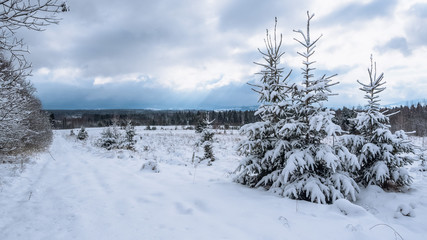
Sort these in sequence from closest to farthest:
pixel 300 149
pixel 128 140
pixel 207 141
Result: pixel 300 149 → pixel 207 141 → pixel 128 140

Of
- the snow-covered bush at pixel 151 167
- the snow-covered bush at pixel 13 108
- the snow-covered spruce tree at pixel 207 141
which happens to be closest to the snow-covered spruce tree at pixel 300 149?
the snow-covered bush at pixel 151 167

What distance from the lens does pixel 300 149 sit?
16.8 ft

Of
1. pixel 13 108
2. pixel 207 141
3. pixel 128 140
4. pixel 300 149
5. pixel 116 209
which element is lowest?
pixel 128 140

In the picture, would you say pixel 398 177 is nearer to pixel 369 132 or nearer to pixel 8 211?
pixel 369 132

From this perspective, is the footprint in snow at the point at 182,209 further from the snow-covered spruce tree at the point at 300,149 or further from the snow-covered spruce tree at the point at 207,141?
the snow-covered spruce tree at the point at 207,141

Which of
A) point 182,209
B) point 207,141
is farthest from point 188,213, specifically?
point 207,141

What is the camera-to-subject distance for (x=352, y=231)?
3232 mm

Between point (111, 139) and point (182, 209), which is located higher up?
point (182, 209)

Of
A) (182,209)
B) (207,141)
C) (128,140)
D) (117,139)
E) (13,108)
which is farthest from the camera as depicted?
(117,139)

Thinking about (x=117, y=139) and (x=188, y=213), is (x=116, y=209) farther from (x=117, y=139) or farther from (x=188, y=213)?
(x=117, y=139)

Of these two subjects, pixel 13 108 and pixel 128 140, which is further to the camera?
pixel 128 140

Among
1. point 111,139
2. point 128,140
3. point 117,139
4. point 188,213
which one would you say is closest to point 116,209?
point 188,213

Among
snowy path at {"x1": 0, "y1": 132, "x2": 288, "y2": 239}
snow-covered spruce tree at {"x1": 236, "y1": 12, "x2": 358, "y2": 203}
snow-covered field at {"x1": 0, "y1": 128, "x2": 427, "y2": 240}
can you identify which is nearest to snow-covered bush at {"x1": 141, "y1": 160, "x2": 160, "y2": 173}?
snowy path at {"x1": 0, "y1": 132, "x2": 288, "y2": 239}

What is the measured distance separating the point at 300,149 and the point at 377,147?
242cm
